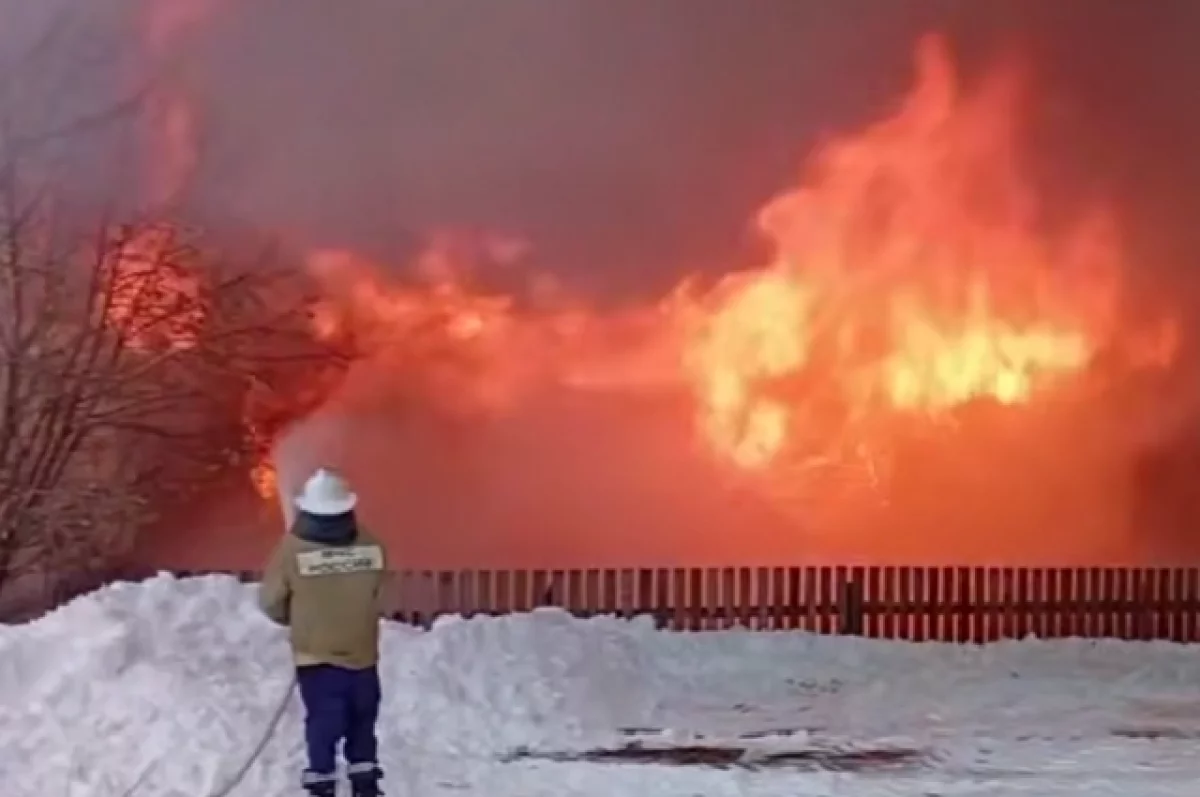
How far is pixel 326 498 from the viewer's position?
380 inches

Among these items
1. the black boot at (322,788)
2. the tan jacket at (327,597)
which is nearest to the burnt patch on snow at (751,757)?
the black boot at (322,788)

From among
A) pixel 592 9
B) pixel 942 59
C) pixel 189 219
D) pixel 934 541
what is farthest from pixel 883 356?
pixel 189 219

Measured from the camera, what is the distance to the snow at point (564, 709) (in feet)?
36.9

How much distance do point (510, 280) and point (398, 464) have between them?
2.26m

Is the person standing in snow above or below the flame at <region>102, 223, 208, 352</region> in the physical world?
below

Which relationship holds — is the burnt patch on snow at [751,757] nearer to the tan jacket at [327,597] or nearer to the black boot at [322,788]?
the black boot at [322,788]

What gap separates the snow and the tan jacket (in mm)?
1390

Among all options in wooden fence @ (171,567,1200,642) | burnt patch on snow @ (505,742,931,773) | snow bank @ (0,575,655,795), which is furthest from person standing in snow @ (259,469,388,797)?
wooden fence @ (171,567,1200,642)

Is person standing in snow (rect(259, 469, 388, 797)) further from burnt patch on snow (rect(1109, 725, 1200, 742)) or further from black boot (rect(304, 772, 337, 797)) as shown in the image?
burnt patch on snow (rect(1109, 725, 1200, 742))

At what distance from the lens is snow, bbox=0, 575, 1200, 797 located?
36.9 feet

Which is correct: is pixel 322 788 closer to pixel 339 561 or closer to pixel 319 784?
pixel 319 784

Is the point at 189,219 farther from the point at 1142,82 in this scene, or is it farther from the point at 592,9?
the point at 1142,82

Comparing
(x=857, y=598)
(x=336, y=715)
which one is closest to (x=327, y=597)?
(x=336, y=715)

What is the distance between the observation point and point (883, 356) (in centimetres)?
2042
